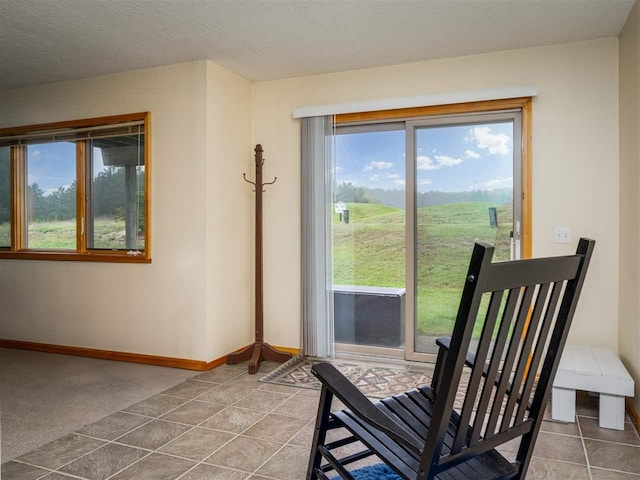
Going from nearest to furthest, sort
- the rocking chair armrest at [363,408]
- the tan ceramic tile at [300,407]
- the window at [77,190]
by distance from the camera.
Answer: the rocking chair armrest at [363,408] → the tan ceramic tile at [300,407] → the window at [77,190]

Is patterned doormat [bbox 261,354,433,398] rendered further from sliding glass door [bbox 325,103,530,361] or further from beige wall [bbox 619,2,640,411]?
beige wall [bbox 619,2,640,411]

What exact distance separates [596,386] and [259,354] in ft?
7.67

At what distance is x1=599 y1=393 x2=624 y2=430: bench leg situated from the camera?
2604 millimetres

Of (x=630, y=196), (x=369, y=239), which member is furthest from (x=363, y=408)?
(x=369, y=239)

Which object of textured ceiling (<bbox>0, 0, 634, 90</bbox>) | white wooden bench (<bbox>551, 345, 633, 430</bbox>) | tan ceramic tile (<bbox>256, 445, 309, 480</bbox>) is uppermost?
textured ceiling (<bbox>0, 0, 634, 90</bbox>)

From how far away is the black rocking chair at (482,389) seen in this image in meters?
1.16

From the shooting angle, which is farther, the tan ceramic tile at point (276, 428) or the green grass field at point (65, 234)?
the green grass field at point (65, 234)

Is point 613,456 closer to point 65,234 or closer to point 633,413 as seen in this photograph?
point 633,413

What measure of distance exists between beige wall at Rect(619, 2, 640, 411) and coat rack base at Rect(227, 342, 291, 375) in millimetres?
2362

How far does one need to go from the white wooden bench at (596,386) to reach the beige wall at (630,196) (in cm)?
13

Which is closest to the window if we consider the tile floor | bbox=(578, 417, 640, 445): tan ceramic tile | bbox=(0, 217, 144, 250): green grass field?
bbox=(0, 217, 144, 250): green grass field

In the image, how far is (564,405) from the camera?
271cm

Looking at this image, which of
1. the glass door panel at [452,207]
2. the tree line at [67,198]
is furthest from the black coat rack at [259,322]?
the glass door panel at [452,207]

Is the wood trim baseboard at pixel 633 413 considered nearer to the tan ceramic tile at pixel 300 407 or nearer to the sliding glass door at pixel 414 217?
the sliding glass door at pixel 414 217
